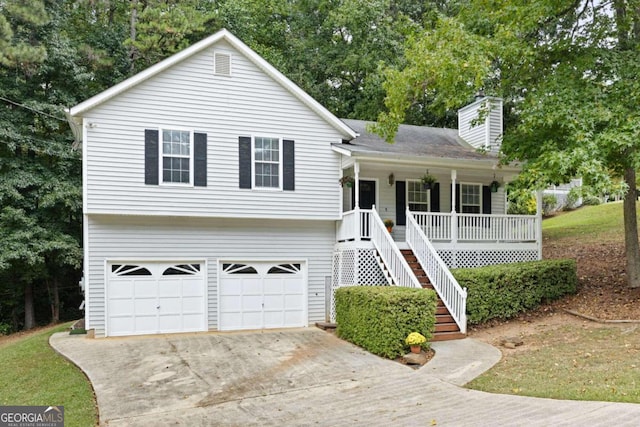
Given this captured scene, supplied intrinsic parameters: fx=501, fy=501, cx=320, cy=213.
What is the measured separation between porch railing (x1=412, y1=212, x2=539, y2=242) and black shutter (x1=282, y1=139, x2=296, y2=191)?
3.65 m

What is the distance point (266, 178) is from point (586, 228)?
1680 centimetres

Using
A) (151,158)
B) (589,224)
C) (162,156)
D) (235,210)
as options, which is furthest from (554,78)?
(589,224)

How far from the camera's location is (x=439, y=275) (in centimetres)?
1291

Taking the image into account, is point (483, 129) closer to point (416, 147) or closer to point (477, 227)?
point (416, 147)

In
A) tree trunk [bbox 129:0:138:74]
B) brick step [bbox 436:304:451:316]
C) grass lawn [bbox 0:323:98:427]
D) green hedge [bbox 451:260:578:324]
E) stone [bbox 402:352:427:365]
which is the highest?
tree trunk [bbox 129:0:138:74]

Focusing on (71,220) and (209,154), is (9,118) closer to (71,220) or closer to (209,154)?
(71,220)

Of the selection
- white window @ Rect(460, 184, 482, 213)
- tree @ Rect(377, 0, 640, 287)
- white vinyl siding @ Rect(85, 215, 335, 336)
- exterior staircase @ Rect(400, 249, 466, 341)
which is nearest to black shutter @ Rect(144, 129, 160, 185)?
white vinyl siding @ Rect(85, 215, 335, 336)

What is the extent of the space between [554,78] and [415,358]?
8.06 meters

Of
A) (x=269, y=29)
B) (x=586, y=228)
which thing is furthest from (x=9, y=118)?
(x=586, y=228)

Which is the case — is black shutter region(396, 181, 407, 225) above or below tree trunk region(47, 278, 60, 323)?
above

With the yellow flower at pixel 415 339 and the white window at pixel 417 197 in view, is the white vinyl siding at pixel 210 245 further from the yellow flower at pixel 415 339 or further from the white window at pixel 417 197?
the yellow flower at pixel 415 339

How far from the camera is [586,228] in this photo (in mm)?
23469

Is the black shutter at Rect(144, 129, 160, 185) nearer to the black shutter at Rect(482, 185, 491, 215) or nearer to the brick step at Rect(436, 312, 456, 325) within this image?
the brick step at Rect(436, 312, 456, 325)

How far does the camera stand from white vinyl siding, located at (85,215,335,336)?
13.0m
